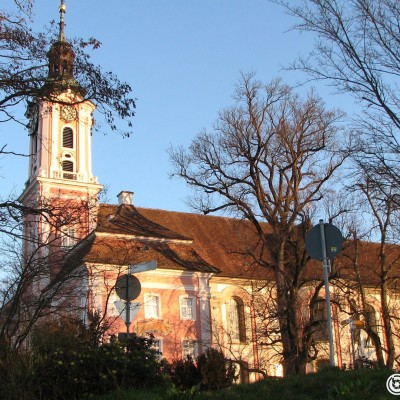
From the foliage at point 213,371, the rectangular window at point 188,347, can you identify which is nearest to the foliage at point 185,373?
the foliage at point 213,371

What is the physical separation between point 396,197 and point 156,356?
713 cm

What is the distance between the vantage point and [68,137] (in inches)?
1929

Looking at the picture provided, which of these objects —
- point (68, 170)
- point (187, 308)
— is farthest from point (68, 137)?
point (187, 308)

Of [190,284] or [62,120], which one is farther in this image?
[190,284]

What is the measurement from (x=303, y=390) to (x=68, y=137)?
41526 millimetres

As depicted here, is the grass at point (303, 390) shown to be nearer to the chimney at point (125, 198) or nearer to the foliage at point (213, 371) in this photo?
the foliage at point (213, 371)

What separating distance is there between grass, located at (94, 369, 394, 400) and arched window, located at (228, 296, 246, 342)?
95.5 feet

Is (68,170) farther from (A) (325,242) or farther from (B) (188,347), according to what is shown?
(A) (325,242)

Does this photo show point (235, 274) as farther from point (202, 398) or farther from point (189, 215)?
point (202, 398)

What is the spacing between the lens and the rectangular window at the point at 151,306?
36.0m

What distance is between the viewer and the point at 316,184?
3039cm

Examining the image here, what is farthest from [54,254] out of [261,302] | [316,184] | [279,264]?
[261,302]

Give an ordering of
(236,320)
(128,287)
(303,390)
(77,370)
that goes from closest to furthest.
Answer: (303,390) → (77,370) → (128,287) → (236,320)

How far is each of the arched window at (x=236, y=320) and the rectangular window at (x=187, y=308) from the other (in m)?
3.28
